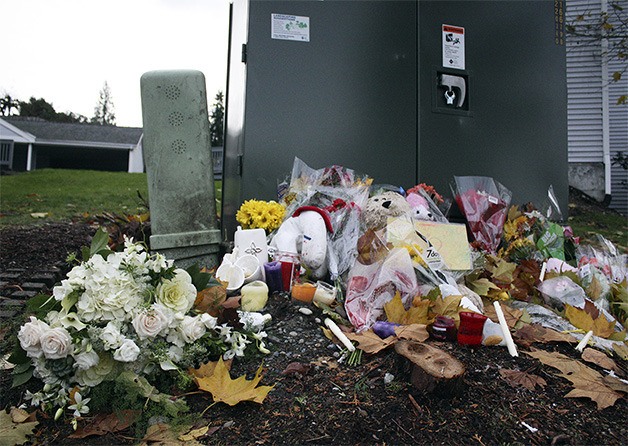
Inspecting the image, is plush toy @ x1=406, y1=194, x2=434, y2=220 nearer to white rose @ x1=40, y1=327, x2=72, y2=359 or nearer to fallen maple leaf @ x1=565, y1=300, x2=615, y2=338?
fallen maple leaf @ x1=565, y1=300, x2=615, y2=338

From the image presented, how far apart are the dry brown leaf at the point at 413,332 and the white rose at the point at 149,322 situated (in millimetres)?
1007

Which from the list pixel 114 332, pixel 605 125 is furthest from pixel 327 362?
pixel 605 125

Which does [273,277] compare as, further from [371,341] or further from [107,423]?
[107,423]

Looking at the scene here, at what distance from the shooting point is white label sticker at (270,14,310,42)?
167 inches

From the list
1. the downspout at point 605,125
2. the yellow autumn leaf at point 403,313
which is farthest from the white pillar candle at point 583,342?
the downspout at point 605,125

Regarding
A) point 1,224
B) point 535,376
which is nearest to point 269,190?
point 535,376

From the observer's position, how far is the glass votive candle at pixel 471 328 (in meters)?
2.22

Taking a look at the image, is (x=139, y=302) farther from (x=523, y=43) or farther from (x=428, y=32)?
(x=523, y=43)

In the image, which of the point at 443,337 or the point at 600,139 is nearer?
the point at 443,337

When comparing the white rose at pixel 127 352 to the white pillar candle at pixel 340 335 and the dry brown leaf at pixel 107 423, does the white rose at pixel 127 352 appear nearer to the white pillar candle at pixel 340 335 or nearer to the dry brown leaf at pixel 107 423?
the dry brown leaf at pixel 107 423

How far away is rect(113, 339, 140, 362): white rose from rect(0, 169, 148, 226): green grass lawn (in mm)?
3941

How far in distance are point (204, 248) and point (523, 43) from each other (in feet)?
12.5

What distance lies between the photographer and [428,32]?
15.4 ft

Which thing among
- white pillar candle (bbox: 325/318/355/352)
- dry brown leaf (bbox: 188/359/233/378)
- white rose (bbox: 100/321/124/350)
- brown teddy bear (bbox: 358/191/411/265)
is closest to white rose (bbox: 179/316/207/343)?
dry brown leaf (bbox: 188/359/233/378)
